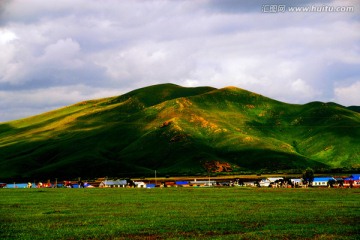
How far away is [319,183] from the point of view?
14588cm

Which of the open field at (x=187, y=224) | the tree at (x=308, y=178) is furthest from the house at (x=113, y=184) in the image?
the open field at (x=187, y=224)

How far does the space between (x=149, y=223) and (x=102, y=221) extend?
4438mm

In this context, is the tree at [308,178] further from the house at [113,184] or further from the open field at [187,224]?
the open field at [187,224]

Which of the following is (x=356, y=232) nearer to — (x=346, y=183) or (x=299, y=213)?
(x=299, y=213)

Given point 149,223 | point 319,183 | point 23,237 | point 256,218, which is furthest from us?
point 319,183

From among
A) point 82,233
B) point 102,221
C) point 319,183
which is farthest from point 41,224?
point 319,183

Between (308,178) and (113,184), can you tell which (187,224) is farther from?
(113,184)

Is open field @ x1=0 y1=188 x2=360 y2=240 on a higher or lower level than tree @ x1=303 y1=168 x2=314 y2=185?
lower

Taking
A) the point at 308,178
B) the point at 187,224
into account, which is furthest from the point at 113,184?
the point at 187,224

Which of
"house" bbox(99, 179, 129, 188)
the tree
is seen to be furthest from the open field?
"house" bbox(99, 179, 129, 188)

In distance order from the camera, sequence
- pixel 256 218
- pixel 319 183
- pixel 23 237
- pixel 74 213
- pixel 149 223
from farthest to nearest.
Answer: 1. pixel 319 183
2. pixel 74 213
3. pixel 256 218
4. pixel 149 223
5. pixel 23 237

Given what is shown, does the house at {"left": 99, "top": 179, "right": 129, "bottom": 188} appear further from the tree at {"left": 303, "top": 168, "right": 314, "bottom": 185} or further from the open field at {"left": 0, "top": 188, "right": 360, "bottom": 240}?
the open field at {"left": 0, "top": 188, "right": 360, "bottom": 240}

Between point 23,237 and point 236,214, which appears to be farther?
point 236,214

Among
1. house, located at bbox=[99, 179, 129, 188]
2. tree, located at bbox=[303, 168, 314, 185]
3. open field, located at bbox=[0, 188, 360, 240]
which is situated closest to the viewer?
open field, located at bbox=[0, 188, 360, 240]
